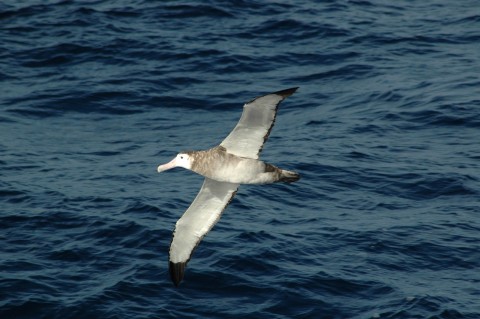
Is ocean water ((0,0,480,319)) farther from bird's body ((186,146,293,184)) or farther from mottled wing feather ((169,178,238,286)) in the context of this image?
bird's body ((186,146,293,184))

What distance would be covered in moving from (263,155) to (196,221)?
714cm

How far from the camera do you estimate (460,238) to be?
70.7ft

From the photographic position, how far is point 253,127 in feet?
55.2

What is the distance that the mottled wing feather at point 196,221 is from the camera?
60.1 ft

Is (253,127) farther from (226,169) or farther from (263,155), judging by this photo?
(263,155)


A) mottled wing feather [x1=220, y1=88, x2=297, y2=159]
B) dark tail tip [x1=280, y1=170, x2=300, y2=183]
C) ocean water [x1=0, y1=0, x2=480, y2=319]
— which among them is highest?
mottled wing feather [x1=220, y1=88, x2=297, y2=159]

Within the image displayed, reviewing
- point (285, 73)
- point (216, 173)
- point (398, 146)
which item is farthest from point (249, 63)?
point (216, 173)

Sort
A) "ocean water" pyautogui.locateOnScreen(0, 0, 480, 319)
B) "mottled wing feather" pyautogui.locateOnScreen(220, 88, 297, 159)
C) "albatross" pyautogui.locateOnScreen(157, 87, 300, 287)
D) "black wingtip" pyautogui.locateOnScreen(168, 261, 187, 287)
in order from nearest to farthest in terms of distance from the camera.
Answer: "mottled wing feather" pyautogui.locateOnScreen(220, 88, 297, 159)
"albatross" pyautogui.locateOnScreen(157, 87, 300, 287)
"black wingtip" pyautogui.locateOnScreen(168, 261, 187, 287)
"ocean water" pyautogui.locateOnScreen(0, 0, 480, 319)

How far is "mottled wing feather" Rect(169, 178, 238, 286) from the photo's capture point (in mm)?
18312

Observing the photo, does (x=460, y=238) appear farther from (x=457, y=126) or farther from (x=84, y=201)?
(x=84, y=201)

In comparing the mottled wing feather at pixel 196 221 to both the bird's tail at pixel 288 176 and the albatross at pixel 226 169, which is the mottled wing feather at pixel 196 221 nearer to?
the albatross at pixel 226 169

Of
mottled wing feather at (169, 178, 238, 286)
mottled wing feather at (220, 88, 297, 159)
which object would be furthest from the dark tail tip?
mottled wing feather at (169, 178, 238, 286)

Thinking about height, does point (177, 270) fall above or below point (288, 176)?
below

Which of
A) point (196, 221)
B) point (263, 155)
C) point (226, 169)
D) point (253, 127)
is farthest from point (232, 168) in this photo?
point (263, 155)
